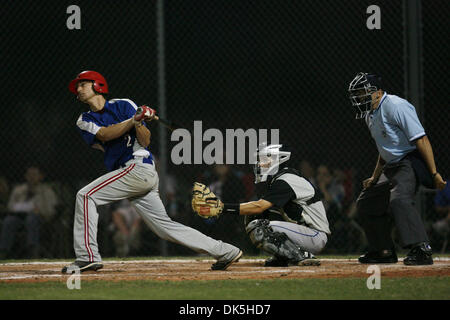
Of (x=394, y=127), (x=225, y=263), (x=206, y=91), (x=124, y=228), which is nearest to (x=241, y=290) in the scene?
(x=225, y=263)

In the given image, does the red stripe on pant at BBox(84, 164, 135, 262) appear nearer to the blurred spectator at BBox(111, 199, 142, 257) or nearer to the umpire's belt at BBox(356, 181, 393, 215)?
the umpire's belt at BBox(356, 181, 393, 215)

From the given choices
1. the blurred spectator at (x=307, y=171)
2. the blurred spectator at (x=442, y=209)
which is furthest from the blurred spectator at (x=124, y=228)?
the blurred spectator at (x=442, y=209)

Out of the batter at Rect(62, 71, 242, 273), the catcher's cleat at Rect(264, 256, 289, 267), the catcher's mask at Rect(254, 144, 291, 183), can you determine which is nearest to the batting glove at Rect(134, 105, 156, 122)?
the batter at Rect(62, 71, 242, 273)

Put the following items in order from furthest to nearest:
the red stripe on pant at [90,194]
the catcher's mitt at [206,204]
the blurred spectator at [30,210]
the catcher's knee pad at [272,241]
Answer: the blurred spectator at [30,210]
the catcher's knee pad at [272,241]
the catcher's mitt at [206,204]
the red stripe on pant at [90,194]

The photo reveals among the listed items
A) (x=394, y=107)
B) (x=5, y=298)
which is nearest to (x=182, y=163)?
(x=394, y=107)

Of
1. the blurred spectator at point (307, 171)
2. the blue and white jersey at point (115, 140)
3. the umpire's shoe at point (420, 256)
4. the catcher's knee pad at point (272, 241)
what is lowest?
the umpire's shoe at point (420, 256)

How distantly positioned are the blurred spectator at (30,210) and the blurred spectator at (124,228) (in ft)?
2.35

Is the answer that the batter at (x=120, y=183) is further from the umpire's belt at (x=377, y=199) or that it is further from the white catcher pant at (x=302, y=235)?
the umpire's belt at (x=377, y=199)

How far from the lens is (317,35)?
1041 cm

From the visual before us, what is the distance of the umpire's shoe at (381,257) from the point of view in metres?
6.45

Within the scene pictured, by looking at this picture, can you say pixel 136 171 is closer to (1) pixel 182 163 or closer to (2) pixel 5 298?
(2) pixel 5 298

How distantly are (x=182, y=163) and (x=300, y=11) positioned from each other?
3137 millimetres

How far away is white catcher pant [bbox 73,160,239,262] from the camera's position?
5781 mm

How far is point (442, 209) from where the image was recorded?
27.6ft
